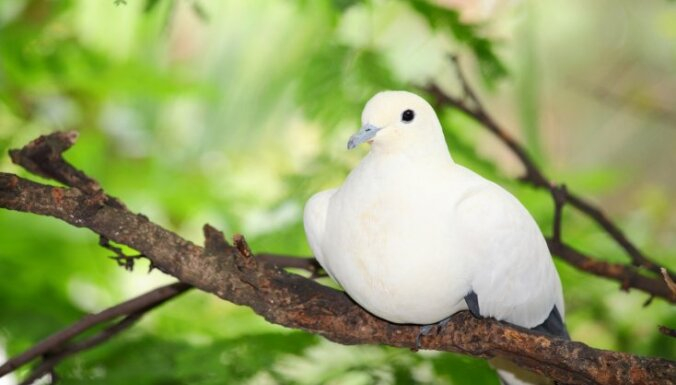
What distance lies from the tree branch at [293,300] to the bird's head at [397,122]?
0.45ft

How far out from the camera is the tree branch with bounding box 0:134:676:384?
2.37ft

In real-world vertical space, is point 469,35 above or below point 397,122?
above

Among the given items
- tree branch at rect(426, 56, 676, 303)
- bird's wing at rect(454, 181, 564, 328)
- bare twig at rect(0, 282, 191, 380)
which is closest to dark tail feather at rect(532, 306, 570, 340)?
bird's wing at rect(454, 181, 564, 328)

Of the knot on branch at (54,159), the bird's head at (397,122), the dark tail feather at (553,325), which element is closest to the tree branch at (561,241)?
the dark tail feather at (553,325)

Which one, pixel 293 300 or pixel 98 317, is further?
pixel 98 317

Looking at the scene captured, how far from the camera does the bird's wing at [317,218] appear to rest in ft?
2.54

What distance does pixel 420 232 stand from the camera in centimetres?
71

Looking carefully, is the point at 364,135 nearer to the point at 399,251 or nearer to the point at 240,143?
the point at 399,251

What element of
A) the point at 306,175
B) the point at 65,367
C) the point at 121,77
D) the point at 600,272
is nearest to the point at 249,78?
the point at 121,77

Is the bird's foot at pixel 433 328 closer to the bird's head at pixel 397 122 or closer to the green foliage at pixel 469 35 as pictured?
the bird's head at pixel 397 122

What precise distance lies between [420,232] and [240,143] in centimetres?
105

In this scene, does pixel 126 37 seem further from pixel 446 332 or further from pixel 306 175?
pixel 446 332

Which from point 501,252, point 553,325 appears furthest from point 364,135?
point 553,325

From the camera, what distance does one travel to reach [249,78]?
5.30 feet
